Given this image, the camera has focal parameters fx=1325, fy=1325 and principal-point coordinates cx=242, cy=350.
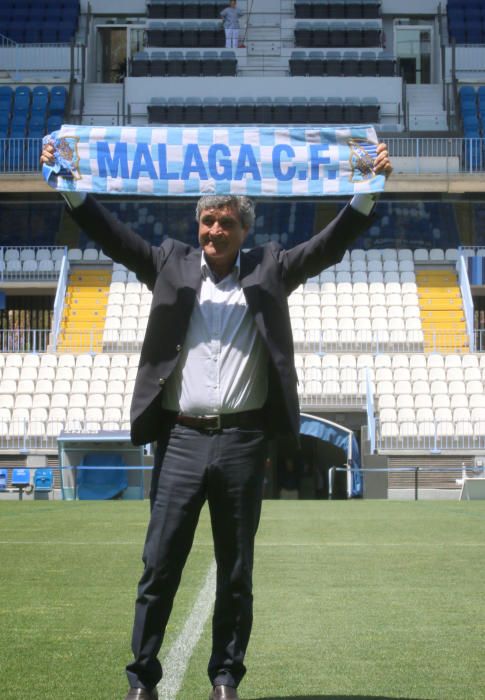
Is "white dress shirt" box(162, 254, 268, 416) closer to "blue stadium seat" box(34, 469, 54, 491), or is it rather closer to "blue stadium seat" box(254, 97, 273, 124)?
"blue stadium seat" box(34, 469, 54, 491)

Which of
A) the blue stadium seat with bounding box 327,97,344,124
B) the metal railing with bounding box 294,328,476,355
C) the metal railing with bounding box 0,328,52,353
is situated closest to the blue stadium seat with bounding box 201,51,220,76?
the blue stadium seat with bounding box 327,97,344,124

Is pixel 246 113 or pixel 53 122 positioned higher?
pixel 246 113

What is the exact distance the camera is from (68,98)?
39188mm

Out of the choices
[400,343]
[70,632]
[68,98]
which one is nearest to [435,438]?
[400,343]

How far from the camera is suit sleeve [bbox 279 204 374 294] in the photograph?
5320 millimetres

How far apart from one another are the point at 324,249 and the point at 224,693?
1.77 meters

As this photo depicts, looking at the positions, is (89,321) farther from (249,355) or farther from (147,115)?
(249,355)

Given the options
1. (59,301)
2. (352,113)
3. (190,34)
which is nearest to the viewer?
(59,301)

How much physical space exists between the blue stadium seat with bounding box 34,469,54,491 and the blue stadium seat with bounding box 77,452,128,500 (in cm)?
54

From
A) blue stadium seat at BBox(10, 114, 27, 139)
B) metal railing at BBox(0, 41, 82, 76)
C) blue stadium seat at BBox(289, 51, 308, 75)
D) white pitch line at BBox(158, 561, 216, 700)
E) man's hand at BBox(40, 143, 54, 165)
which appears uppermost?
metal railing at BBox(0, 41, 82, 76)

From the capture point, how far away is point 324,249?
532 centimetres

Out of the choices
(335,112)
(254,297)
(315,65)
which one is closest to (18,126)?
(315,65)

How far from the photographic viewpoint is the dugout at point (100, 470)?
81.7 ft

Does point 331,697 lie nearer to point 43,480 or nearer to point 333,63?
point 43,480
